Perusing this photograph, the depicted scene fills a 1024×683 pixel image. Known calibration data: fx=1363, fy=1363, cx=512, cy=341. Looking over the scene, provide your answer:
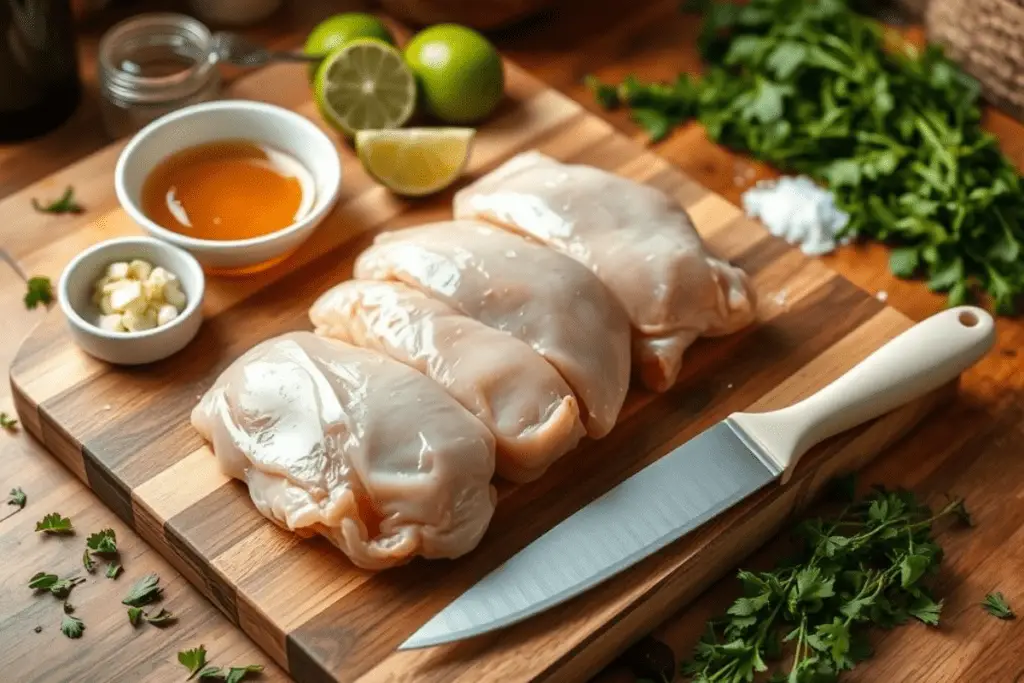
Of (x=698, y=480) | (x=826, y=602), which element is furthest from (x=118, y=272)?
(x=826, y=602)

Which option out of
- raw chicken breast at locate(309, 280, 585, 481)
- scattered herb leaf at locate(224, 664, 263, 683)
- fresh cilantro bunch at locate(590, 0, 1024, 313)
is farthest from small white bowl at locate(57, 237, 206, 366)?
fresh cilantro bunch at locate(590, 0, 1024, 313)

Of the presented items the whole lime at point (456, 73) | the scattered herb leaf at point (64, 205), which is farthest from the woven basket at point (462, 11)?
the scattered herb leaf at point (64, 205)

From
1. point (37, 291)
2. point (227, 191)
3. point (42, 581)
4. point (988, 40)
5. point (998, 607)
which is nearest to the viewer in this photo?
point (42, 581)

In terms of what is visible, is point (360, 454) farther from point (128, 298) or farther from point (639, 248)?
point (639, 248)

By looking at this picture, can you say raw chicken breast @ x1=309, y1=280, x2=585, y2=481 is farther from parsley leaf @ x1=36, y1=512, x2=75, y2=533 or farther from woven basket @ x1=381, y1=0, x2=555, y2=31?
woven basket @ x1=381, y1=0, x2=555, y2=31

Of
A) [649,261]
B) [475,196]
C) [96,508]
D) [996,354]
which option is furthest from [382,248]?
[996,354]
